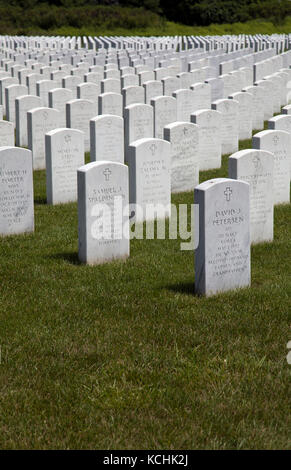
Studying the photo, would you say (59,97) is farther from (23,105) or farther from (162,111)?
(162,111)

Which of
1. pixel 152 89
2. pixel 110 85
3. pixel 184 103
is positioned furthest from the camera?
pixel 110 85

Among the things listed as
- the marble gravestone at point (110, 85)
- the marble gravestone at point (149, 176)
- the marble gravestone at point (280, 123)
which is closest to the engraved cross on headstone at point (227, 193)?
the marble gravestone at point (149, 176)

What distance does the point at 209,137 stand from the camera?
13.1 m

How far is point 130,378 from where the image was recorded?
563 centimetres

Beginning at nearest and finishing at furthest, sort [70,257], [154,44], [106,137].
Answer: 1. [70,257]
2. [106,137]
3. [154,44]

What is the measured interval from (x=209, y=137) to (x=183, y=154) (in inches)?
73.2

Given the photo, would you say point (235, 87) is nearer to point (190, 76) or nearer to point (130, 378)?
point (190, 76)

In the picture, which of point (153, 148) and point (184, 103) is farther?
point (184, 103)

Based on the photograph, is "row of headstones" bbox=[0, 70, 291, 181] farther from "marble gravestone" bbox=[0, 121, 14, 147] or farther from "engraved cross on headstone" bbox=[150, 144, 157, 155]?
"engraved cross on headstone" bbox=[150, 144, 157, 155]

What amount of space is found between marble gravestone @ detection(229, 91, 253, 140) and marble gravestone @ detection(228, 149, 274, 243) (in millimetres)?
6896

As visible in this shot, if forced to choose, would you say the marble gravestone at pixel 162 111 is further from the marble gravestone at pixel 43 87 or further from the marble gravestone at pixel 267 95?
the marble gravestone at pixel 43 87

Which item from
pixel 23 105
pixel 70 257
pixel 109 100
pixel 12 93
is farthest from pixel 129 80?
pixel 70 257

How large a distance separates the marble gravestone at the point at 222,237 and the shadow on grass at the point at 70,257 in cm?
165

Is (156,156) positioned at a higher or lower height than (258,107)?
higher
